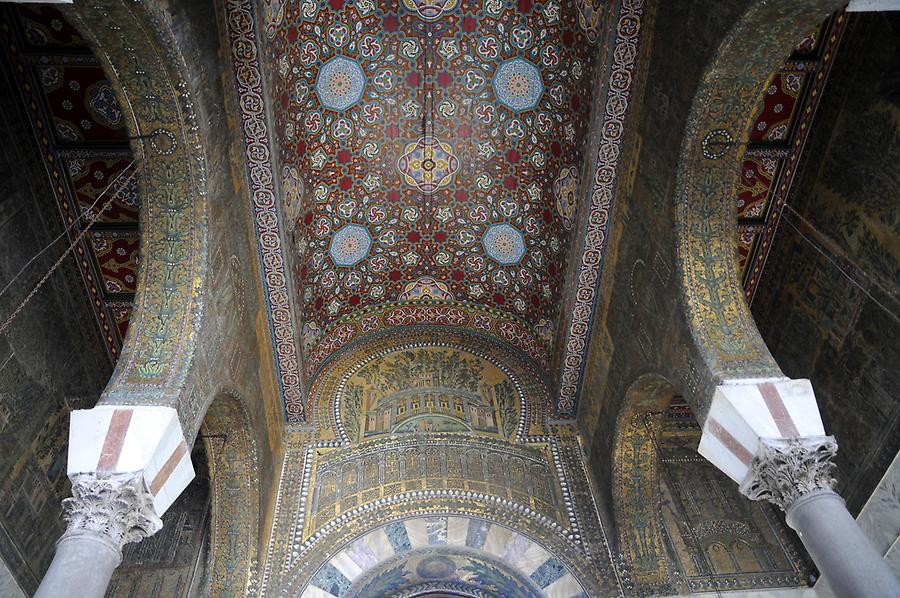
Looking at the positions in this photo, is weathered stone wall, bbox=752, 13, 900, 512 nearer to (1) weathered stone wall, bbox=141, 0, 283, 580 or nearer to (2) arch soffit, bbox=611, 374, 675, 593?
(2) arch soffit, bbox=611, 374, 675, 593

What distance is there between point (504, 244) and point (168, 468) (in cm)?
481

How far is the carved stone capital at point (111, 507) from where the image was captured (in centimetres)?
425

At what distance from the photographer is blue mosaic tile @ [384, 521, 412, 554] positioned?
23.4 feet

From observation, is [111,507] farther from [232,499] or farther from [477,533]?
[477,533]

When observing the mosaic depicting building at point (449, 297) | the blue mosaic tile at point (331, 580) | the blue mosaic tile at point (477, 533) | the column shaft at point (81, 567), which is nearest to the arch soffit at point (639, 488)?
the mosaic depicting building at point (449, 297)

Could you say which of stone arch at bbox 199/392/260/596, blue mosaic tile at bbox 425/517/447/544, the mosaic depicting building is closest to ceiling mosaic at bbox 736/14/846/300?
the mosaic depicting building

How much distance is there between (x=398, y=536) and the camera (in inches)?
283

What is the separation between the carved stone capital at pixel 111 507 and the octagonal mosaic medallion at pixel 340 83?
4289 millimetres

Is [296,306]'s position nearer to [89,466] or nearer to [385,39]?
[385,39]

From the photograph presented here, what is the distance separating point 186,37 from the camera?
5.05 meters

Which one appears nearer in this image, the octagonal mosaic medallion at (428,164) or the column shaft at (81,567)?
the column shaft at (81,567)

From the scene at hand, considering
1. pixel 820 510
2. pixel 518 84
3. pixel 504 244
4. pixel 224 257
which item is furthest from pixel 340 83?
pixel 820 510

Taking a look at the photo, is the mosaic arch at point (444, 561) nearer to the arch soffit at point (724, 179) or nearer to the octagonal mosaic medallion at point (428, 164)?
the arch soffit at point (724, 179)

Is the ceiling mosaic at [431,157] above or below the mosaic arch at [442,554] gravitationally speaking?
above
